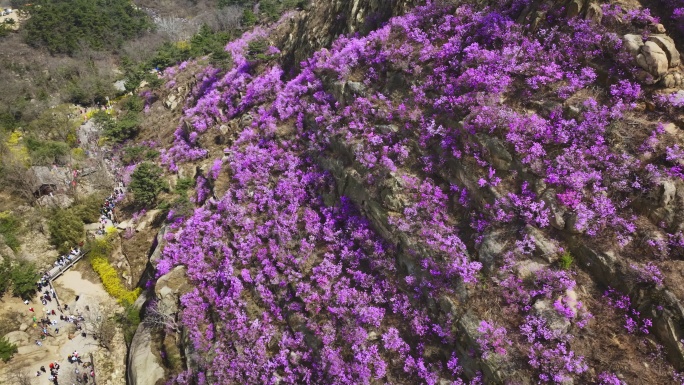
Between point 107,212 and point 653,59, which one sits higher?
point 653,59

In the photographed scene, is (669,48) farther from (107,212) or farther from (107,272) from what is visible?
(107,212)

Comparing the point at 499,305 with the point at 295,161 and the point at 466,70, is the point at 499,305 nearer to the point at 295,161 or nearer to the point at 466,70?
the point at 466,70

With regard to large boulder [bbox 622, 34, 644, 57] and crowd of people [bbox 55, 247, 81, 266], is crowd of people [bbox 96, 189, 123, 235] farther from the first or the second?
large boulder [bbox 622, 34, 644, 57]

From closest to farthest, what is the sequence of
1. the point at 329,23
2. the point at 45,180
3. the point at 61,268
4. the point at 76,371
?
the point at 76,371 → the point at 329,23 → the point at 61,268 → the point at 45,180

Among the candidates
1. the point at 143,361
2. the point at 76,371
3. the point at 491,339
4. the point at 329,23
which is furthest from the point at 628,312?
the point at 76,371

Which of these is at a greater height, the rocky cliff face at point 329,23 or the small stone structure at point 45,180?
the rocky cliff face at point 329,23

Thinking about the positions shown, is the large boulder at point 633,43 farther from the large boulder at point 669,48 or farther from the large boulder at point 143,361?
the large boulder at point 143,361

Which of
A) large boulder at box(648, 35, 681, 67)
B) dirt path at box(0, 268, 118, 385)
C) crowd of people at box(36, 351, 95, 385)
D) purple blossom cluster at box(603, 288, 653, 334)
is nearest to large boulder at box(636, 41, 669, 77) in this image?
large boulder at box(648, 35, 681, 67)

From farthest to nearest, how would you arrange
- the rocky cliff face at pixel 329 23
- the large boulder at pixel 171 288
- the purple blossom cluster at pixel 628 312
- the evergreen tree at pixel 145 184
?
1. the evergreen tree at pixel 145 184
2. the rocky cliff face at pixel 329 23
3. the large boulder at pixel 171 288
4. the purple blossom cluster at pixel 628 312

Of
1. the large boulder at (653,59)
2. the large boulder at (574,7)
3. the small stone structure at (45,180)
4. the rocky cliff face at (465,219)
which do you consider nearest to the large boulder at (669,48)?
the rocky cliff face at (465,219)

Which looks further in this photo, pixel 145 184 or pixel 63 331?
pixel 145 184

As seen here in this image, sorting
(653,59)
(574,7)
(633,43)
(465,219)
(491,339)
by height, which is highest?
(574,7)

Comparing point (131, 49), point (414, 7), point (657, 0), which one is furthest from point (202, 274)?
point (131, 49)
